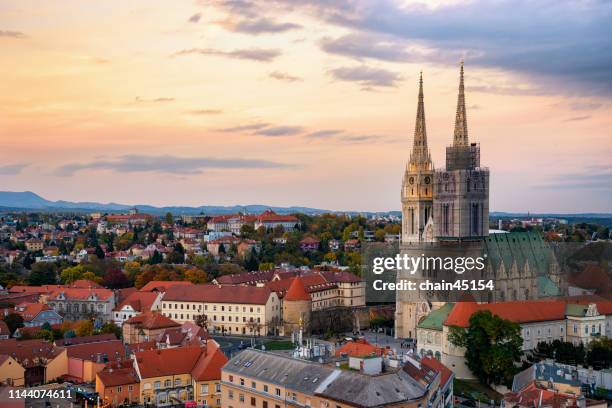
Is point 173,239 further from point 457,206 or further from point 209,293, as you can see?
point 457,206

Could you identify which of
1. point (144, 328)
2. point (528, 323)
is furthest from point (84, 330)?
point (528, 323)

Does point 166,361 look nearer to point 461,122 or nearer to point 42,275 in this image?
point 461,122

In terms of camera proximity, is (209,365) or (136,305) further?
(136,305)

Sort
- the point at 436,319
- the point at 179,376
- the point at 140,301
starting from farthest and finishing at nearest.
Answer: the point at 140,301 → the point at 436,319 → the point at 179,376

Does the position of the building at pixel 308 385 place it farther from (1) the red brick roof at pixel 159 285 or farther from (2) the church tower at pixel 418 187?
(1) the red brick roof at pixel 159 285

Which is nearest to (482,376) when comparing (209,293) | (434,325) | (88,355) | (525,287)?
(434,325)

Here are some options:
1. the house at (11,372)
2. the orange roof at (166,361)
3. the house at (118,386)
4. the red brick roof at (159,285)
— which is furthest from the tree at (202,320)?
the house at (118,386)
